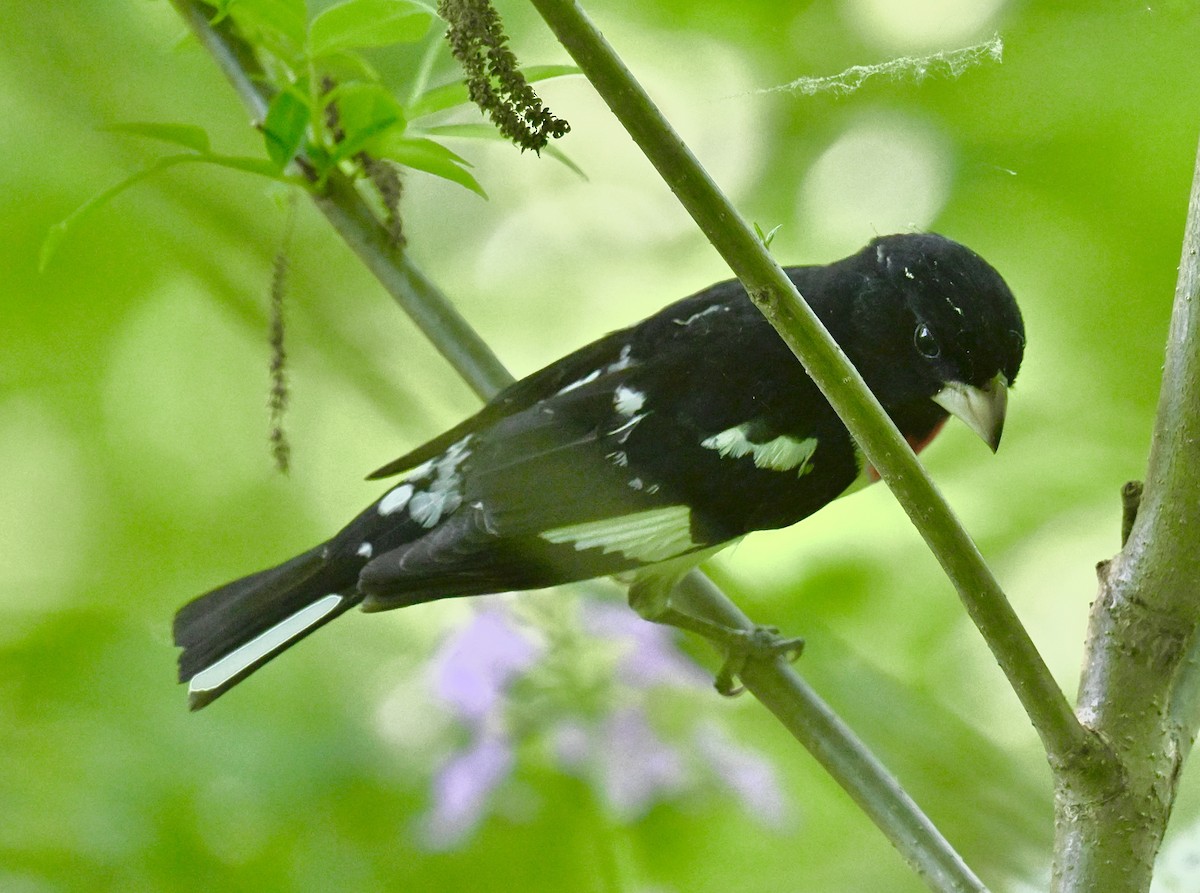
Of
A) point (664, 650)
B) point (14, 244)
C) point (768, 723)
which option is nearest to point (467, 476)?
point (664, 650)

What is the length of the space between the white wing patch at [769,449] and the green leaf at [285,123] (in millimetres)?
401

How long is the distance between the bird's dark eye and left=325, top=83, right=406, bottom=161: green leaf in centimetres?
42

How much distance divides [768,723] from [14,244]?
35.8 inches

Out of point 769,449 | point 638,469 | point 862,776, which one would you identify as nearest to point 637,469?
point 638,469

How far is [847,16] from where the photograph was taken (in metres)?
0.84

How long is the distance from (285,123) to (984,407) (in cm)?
54

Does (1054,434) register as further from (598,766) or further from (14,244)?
(14,244)

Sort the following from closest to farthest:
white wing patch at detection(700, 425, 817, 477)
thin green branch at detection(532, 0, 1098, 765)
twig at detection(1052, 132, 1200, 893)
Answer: thin green branch at detection(532, 0, 1098, 765)
twig at detection(1052, 132, 1200, 893)
white wing patch at detection(700, 425, 817, 477)

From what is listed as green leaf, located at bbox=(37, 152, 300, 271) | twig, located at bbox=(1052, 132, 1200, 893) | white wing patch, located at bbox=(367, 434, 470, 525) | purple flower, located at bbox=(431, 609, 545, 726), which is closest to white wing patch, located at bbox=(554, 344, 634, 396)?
white wing patch, located at bbox=(367, 434, 470, 525)

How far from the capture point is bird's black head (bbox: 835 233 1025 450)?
2.60 feet

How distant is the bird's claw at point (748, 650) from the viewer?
3.00ft

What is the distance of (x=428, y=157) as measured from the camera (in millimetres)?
766

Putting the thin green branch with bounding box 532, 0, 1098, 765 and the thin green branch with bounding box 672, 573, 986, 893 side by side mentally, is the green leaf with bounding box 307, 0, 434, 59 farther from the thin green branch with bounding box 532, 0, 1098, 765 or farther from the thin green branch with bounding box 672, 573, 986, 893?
the thin green branch with bounding box 672, 573, 986, 893

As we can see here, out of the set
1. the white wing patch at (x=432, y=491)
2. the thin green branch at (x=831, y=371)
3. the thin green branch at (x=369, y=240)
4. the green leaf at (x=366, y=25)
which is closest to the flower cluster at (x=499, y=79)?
the thin green branch at (x=831, y=371)
